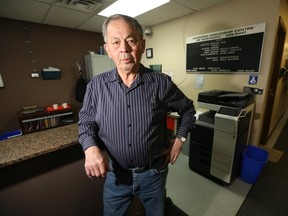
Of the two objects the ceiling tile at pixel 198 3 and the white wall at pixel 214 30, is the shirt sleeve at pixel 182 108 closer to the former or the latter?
the white wall at pixel 214 30

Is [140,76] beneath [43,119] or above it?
above

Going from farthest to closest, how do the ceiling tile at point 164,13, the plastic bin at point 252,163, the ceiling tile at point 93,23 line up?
1. the ceiling tile at point 93,23
2. the ceiling tile at point 164,13
3. the plastic bin at point 252,163

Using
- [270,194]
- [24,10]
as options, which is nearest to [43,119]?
[24,10]

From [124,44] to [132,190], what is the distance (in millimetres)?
821

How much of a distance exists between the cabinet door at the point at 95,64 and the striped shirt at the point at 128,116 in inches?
93.3

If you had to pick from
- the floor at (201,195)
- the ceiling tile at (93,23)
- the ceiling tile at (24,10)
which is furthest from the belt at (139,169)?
the ceiling tile at (93,23)

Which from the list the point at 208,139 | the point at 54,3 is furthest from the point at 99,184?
the point at 54,3

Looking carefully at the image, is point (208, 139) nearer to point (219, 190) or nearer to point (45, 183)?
point (219, 190)

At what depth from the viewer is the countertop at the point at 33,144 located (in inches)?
34.7

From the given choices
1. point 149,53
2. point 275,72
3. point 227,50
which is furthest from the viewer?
point 149,53

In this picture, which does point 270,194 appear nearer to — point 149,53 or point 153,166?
point 153,166

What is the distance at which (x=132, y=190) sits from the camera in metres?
0.93

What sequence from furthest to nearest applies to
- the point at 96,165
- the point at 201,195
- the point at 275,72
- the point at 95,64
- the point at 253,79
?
the point at 95,64 < the point at 275,72 < the point at 253,79 < the point at 201,195 < the point at 96,165

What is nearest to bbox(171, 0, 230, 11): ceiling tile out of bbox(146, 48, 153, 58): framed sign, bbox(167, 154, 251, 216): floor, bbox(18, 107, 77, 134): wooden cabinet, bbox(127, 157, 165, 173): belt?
bbox(146, 48, 153, 58): framed sign
